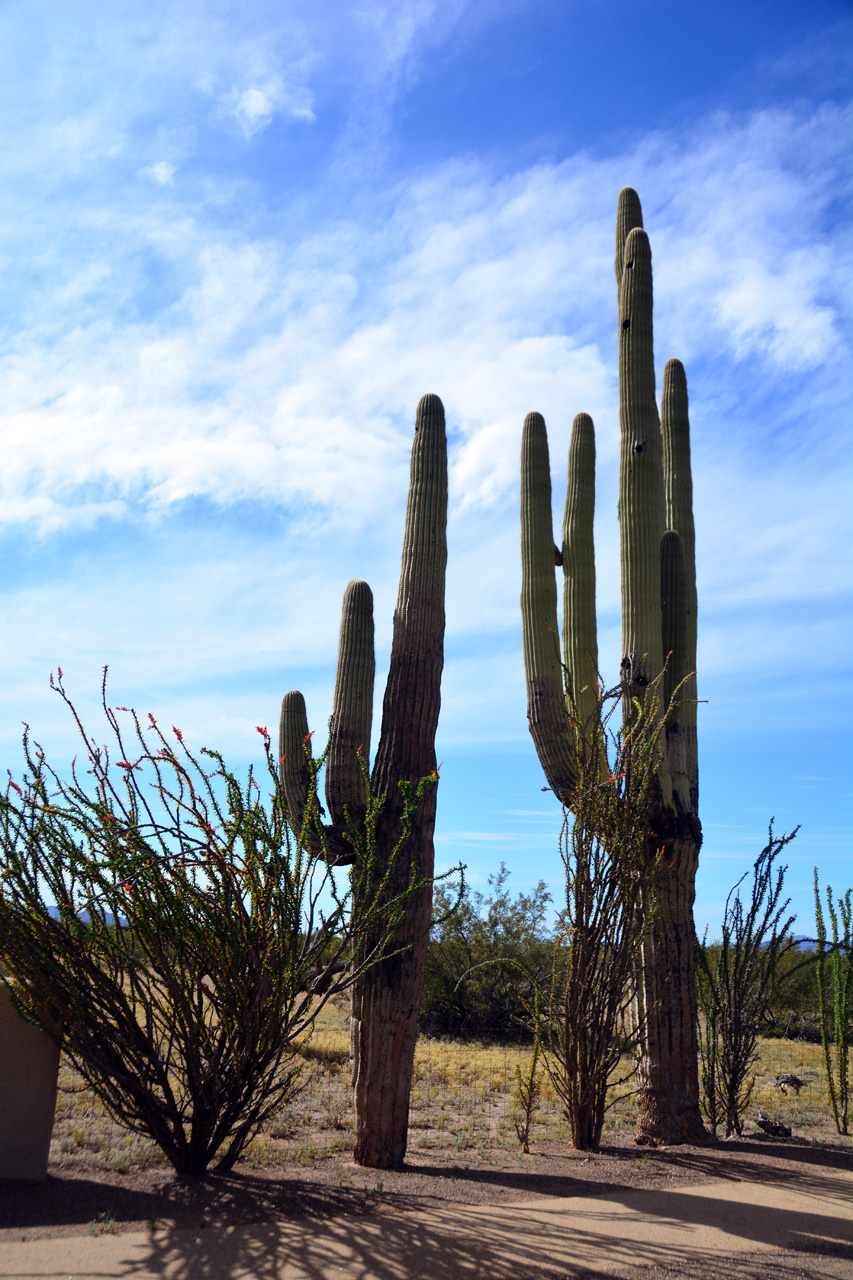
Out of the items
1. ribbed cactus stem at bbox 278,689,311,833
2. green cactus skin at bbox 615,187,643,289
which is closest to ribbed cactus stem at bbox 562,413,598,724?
green cactus skin at bbox 615,187,643,289

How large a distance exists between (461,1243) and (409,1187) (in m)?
1.42

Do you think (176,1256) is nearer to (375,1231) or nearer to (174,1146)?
(375,1231)

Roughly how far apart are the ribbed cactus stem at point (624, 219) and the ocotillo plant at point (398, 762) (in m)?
3.69

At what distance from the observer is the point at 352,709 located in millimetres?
8297

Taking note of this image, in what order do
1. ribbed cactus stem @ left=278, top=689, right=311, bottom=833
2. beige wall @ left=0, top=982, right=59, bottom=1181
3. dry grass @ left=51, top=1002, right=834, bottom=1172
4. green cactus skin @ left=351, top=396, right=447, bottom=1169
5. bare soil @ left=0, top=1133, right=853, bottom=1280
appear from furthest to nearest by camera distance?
ribbed cactus stem @ left=278, top=689, right=311, bottom=833 < dry grass @ left=51, top=1002, right=834, bottom=1172 < green cactus skin @ left=351, top=396, right=447, bottom=1169 < beige wall @ left=0, top=982, right=59, bottom=1181 < bare soil @ left=0, top=1133, right=853, bottom=1280

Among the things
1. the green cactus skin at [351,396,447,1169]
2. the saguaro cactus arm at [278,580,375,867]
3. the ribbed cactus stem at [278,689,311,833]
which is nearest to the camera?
the green cactus skin at [351,396,447,1169]

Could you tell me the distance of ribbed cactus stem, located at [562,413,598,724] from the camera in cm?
962

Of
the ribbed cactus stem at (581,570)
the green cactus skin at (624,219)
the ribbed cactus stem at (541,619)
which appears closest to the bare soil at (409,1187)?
the ribbed cactus stem at (541,619)

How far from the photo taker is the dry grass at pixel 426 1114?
6848mm

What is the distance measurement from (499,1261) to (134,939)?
3.13 metres

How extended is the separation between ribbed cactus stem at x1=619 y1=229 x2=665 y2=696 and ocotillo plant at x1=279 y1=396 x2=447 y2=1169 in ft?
7.21

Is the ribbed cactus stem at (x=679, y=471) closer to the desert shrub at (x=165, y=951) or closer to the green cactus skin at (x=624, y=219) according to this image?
the green cactus skin at (x=624, y=219)

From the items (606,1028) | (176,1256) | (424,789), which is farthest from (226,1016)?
(606,1028)

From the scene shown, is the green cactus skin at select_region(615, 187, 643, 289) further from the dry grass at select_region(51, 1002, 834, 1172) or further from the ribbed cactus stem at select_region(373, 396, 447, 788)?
the dry grass at select_region(51, 1002, 834, 1172)
